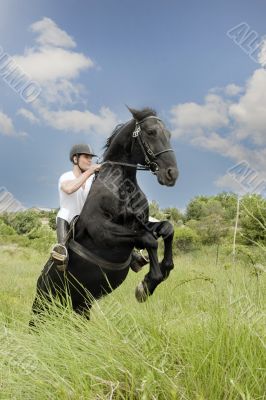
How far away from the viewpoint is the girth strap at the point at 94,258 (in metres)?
4.92

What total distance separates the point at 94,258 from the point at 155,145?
1295 millimetres

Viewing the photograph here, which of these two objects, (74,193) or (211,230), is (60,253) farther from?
(211,230)

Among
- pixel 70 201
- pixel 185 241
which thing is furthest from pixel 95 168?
pixel 185 241

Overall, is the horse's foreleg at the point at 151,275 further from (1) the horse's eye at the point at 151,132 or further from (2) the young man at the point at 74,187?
(1) the horse's eye at the point at 151,132

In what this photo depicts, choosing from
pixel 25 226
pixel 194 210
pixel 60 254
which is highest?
pixel 194 210

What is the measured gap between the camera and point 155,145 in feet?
15.4

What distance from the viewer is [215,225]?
1101 inches

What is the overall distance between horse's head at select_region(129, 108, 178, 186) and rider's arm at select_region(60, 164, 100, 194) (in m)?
0.53

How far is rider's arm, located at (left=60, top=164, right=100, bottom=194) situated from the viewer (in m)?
5.07

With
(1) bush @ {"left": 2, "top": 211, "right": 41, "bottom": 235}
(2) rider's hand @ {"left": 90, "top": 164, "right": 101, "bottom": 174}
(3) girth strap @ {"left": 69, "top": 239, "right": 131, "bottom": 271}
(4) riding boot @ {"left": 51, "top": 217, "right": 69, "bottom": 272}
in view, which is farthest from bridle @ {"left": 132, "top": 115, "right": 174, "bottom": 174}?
(1) bush @ {"left": 2, "top": 211, "right": 41, "bottom": 235}

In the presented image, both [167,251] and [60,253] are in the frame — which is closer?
[167,251]

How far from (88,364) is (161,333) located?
505 millimetres

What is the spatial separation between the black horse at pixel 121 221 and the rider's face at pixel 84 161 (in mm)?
366

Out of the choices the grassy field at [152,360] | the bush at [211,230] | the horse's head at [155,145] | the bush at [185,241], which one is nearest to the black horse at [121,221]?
the horse's head at [155,145]
